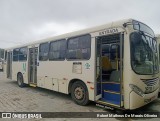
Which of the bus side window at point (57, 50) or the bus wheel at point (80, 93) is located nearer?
the bus wheel at point (80, 93)

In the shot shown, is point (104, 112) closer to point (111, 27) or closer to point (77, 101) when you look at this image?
point (77, 101)

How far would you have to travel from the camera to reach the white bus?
5934 millimetres

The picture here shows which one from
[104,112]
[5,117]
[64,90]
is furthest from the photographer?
[64,90]

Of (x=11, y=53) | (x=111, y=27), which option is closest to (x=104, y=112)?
(x=111, y=27)

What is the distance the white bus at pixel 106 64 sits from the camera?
593cm

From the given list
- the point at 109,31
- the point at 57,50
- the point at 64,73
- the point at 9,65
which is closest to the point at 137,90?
the point at 109,31

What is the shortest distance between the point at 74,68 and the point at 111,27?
2404 mm

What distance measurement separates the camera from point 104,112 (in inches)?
263

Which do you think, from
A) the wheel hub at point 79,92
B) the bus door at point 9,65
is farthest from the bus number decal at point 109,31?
the bus door at point 9,65

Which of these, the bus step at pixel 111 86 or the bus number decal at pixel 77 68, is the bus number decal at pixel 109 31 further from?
the bus step at pixel 111 86

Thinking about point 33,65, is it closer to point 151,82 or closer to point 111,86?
point 111,86

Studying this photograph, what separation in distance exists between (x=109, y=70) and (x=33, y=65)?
18.1 feet

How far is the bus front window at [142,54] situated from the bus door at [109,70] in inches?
26.2

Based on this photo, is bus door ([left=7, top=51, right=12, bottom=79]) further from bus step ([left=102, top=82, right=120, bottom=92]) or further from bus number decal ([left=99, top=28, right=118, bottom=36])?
bus number decal ([left=99, top=28, right=118, bottom=36])
